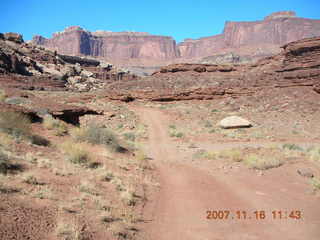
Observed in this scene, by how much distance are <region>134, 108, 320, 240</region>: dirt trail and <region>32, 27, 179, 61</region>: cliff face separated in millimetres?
184937

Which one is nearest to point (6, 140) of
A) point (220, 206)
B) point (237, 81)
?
point (220, 206)

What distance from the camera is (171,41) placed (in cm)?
19400

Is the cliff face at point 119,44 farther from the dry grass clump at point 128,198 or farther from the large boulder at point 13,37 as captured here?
the dry grass clump at point 128,198

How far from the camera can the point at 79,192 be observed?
554 centimetres

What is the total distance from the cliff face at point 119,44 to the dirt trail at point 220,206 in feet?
607

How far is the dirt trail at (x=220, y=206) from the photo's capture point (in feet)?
15.9

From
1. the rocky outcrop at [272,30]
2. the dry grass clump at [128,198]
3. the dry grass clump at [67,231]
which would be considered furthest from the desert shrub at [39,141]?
the rocky outcrop at [272,30]

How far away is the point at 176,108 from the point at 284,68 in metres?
17.1

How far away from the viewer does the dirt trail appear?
4.84 metres

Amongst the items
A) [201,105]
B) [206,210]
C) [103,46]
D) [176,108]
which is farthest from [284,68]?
[103,46]

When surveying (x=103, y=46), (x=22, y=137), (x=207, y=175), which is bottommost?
(x=207, y=175)

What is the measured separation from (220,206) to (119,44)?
201m

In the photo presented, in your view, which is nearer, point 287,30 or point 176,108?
point 176,108

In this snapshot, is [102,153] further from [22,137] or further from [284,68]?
[284,68]
